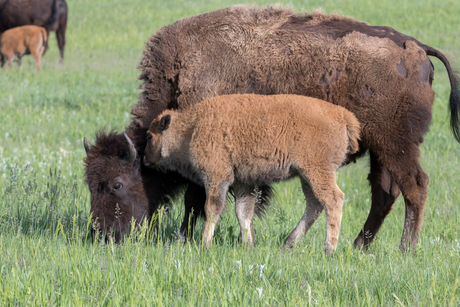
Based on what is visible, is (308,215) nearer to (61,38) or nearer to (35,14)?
(61,38)

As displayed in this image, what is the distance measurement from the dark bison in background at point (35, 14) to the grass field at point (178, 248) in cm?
731

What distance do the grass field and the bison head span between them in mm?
235

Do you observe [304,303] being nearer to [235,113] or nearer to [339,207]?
[339,207]

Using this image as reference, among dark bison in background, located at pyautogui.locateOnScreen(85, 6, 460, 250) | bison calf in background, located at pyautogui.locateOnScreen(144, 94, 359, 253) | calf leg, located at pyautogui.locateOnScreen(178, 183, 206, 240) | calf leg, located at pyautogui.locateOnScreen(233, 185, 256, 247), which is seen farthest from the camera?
calf leg, located at pyautogui.locateOnScreen(178, 183, 206, 240)

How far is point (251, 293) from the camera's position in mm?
3391

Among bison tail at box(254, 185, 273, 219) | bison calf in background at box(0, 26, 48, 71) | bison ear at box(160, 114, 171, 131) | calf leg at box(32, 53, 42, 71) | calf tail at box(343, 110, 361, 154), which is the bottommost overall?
calf leg at box(32, 53, 42, 71)

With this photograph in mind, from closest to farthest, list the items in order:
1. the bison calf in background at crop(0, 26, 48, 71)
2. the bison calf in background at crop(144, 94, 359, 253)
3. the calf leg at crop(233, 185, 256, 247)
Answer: the bison calf in background at crop(144, 94, 359, 253) → the calf leg at crop(233, 185, 256, 247) → the bison calf in background at crop(0, 26, 48, 71)

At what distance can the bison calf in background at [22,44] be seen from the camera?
1684 centimetres

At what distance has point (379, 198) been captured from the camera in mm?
5406

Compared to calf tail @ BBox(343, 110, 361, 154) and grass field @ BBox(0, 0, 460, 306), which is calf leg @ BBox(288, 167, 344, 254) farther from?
calf tail @ BBox(343, 110, 361, 154)

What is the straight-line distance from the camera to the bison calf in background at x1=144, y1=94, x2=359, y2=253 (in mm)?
4242

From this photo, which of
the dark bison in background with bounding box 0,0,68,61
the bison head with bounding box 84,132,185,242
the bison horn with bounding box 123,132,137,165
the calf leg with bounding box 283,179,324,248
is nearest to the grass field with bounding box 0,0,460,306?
the calf leg with bounding box 283,179,324,248

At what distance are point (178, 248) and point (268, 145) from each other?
104 centimetres

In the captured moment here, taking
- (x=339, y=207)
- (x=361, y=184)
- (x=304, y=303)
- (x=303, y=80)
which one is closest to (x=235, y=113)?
(x=303, y=80)
